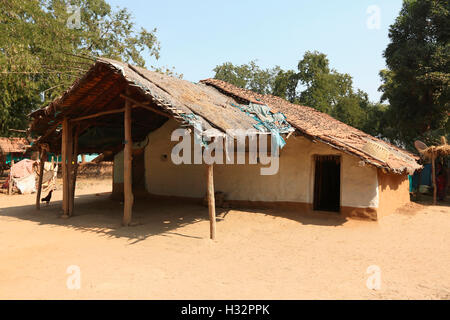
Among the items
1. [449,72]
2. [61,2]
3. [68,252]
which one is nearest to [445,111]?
[449,72]

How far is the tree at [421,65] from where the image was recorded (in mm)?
13094

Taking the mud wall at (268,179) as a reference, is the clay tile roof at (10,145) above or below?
above

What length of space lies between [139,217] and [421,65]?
41.8 ft

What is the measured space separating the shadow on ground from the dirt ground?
0.10 ft

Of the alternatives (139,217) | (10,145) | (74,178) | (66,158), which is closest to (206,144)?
(139,217)

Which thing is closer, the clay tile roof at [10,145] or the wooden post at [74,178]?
the wooden post at [74,178]

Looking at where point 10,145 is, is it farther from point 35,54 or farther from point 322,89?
point 322,89

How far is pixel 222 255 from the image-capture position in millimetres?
5906

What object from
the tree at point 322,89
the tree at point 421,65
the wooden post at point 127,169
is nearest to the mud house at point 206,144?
the wooden post at point 127,169

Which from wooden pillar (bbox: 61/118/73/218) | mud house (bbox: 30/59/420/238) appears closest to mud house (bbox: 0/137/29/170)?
mud house (bbox: 30/59/420/238)

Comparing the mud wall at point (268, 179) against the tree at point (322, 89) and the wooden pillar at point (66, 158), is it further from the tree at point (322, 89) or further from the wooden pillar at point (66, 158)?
the tree at point (322, 89)

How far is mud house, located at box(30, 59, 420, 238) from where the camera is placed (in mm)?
7402

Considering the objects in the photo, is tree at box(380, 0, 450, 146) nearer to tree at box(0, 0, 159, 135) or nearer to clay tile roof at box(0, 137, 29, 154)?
tree at box(0, 0, 159, 135)

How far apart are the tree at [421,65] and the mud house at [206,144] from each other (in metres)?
4.41
